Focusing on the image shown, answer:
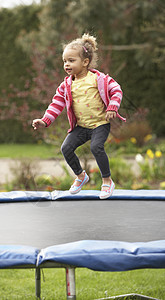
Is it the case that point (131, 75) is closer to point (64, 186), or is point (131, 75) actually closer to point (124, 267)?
point (64, 186)

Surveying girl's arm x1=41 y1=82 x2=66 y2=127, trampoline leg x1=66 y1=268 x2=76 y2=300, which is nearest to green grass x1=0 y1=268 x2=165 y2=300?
trampoline leg x1=66 y1=268 x2=76 y2=300

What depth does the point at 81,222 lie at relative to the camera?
2.44 metres

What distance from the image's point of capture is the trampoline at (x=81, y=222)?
175cm

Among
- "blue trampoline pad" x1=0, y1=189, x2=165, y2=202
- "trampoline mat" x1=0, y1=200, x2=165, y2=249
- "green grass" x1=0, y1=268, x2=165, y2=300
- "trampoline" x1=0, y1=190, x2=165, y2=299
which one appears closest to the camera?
"trampoline" x1=0, y1=190, x2=165, y2=299

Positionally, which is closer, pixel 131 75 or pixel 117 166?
pixel 117 166

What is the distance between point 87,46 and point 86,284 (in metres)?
1.49

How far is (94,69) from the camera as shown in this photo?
1.97 metres

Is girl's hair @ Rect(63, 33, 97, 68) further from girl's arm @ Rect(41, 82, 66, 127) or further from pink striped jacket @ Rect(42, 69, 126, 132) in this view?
girl's arm @ Rect(41, 82, 66, 127)

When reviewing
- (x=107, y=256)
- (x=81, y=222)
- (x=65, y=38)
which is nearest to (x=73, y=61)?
(x=107, y=256)

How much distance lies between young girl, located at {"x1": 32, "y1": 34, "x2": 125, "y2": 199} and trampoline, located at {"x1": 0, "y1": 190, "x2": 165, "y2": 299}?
0.30 metres

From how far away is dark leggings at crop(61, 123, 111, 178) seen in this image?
1.91 m

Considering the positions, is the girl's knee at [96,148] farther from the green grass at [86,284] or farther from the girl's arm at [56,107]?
the green grass at [86,284]

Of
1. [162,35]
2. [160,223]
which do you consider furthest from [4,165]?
[160,223]

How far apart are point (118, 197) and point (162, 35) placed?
16.3 feet
